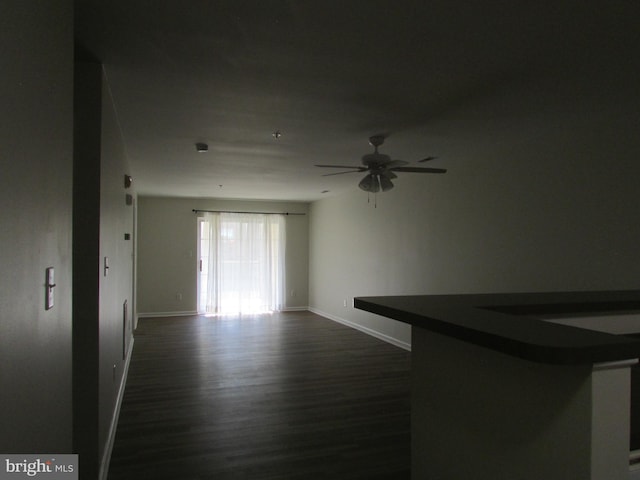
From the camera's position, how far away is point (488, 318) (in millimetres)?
1375

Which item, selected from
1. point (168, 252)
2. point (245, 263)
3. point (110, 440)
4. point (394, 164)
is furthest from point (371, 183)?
point (168, 252)

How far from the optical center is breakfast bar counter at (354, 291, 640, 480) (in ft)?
3.31

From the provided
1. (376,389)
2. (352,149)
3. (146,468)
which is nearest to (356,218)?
(352,149)

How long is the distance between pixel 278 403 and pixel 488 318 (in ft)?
8.18

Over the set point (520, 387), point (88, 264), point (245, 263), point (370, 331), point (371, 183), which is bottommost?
point (370, 331)

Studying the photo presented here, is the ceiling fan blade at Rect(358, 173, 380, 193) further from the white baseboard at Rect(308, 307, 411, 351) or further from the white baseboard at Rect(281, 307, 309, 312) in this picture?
the white baseboard at Rect(281, 307, 309, 312)

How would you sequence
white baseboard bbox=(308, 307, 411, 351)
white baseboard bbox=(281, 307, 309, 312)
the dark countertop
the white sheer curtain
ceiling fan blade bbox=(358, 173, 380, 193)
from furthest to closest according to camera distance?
1. white baseboard bbox=(281, 307, 309, 312)
2. the white sheer curtain
3. white baseboard bbox=(308, 307, 411, 351)
4. ceiling fan blade bbox=(358, 173, 380, 193)
5. the dark countertop

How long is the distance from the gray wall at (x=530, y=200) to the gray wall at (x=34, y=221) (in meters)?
2.45

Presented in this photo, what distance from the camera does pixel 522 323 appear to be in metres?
1.27

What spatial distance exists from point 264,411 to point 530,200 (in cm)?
299

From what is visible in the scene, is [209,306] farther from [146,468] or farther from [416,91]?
[416,91]

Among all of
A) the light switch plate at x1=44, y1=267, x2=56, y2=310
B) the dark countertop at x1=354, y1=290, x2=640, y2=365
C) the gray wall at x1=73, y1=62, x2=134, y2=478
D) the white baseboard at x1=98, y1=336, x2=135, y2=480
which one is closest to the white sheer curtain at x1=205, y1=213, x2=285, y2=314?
the white baseboard at x1=98, y1=336, x2=135, y2=480

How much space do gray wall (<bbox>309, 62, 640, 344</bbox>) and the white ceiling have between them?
40 mm

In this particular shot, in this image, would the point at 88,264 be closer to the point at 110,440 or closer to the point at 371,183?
the point at 110,440
